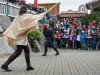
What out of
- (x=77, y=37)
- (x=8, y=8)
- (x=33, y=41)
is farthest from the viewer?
(x=77, y=37)

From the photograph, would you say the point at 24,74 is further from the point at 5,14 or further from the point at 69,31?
the point at 69,31

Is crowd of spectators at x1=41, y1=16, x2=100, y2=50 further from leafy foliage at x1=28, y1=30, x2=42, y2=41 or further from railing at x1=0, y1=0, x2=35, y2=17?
railing at x1=0, y1=0, x2=35, y2=17

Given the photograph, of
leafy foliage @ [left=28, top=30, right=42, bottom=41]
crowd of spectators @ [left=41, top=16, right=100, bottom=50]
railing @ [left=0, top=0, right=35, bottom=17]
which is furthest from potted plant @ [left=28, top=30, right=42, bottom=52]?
crowd of spectators @ [left=41, top=16, right=100, bottom=50]

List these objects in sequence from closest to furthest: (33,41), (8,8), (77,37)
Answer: (33,41) → (8,8) → (77,37)

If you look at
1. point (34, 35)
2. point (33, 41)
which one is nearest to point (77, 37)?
point (34, 35)

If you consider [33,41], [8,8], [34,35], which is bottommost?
[33,41]

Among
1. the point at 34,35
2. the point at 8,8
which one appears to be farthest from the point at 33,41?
the point at 8,8

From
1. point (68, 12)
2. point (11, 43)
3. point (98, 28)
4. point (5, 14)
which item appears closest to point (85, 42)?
point (98, 28)

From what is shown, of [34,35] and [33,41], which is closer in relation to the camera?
[33,41]

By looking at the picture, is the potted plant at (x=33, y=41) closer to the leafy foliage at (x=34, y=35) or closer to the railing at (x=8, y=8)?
the leafy foliage at (x=34, y=35)

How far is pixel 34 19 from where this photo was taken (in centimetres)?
930

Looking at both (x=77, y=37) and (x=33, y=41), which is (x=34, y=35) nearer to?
(x=33, y=41)

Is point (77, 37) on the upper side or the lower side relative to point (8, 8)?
lower

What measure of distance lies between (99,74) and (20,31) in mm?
2740
